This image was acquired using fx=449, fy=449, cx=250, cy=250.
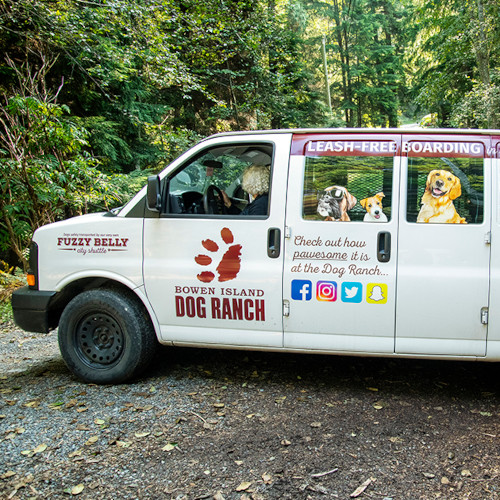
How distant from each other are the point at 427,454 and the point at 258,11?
44.9 ft

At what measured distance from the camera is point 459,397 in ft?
13.0

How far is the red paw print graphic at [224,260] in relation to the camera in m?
3.97

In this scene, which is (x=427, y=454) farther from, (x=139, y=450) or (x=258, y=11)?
(x=258, y=11)

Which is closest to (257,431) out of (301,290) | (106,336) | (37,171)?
(301,290)

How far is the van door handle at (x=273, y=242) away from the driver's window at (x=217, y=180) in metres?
0.37

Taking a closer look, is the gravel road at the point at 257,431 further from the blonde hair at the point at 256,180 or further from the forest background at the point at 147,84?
the forest background at the point at 147,84

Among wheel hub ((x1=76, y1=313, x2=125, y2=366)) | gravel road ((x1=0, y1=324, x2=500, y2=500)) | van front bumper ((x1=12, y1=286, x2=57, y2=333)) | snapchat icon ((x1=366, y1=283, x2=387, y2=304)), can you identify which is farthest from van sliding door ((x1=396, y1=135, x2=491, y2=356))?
van front bumper ((x1=12, y1=286, x2=57, y2=333))

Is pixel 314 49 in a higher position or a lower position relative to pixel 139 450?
higher

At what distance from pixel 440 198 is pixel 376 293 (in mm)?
934

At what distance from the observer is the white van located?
365 cm

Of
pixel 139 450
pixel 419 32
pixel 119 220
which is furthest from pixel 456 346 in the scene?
pixel 419 32

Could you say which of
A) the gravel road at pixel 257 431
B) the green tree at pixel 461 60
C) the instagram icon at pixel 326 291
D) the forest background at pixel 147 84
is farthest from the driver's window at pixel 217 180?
the green tree at pixel 461 60

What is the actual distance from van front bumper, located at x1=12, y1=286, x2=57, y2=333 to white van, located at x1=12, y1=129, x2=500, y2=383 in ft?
0.04

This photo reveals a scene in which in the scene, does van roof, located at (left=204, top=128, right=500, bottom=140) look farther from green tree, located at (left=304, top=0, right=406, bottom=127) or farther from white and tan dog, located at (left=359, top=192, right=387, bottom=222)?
green tree, located at (left=304, top=0, right=406, bottom=127)
